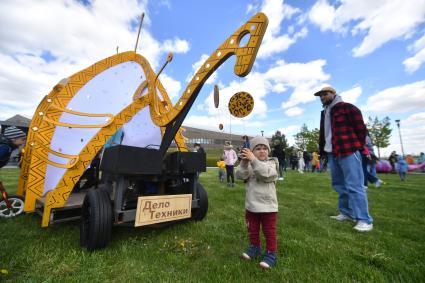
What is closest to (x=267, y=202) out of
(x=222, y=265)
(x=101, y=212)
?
(x=222, y=265)

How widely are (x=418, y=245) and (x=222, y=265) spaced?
7.00 ft

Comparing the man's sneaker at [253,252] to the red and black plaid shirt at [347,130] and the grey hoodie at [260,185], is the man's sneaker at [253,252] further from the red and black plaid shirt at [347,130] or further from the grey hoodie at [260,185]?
the red and black plaid shirt at [347,130]

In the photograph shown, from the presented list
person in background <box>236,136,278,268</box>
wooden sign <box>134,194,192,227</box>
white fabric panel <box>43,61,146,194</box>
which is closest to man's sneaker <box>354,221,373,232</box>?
person in background <box>236,136,278,268</box>

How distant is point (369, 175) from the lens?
7.05 m

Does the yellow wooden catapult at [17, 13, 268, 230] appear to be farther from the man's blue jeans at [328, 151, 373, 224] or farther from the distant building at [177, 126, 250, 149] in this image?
the distant building at [177, 126, 250, 149]

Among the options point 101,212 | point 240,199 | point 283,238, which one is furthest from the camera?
point 240,199

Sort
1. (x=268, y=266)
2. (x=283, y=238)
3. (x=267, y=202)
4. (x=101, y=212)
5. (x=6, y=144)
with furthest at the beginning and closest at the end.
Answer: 1. (x=6, y=144)
2. (x=283, y=238)
3. (x=101, y=212)
4. (x=267, y=202)
5. (x=268, y=266)

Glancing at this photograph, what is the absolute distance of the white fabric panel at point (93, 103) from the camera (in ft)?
9.27

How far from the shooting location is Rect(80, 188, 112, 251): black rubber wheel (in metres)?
2.20

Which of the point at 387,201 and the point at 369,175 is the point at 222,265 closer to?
the point at 387,201

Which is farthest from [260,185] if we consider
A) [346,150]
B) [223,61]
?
[346,150]

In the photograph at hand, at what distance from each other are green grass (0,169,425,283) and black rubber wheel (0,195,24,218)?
30 centimetres

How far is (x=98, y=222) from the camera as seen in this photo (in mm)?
2201

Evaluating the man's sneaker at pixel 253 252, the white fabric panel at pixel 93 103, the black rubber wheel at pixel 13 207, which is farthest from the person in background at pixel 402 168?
the black rubber wheel at pixel 13 207
